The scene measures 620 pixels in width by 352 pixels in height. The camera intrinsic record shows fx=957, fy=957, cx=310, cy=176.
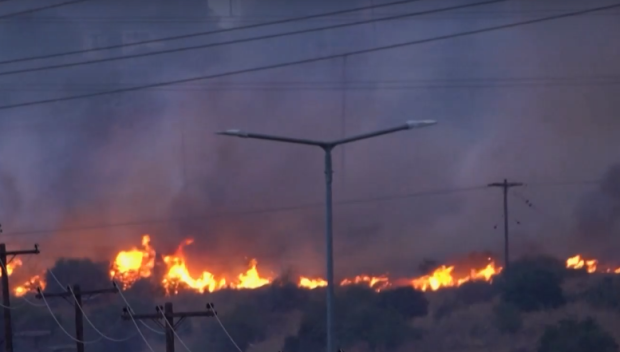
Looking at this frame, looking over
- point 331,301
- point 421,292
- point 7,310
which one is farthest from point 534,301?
point 331,301

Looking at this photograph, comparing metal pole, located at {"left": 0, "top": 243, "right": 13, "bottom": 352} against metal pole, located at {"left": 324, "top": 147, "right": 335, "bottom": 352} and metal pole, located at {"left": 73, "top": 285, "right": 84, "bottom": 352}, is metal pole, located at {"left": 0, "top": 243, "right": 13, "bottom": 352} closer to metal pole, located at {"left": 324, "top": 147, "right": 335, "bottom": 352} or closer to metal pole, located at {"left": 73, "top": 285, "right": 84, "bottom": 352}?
metal pole, located at {"left": 73, "top": 285, "right": 84, "bottom": 352}

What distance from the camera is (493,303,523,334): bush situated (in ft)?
219

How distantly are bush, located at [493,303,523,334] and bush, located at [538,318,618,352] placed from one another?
1.97 m

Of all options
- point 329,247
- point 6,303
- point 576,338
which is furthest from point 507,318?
point 329,247

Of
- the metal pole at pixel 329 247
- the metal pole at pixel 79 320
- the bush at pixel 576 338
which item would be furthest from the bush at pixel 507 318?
the metal pole at pixel 329 247

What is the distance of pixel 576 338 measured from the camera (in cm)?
6594

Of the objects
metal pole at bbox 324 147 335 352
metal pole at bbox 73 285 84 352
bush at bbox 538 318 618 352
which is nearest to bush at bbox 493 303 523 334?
bush at bbox 538 318 618 352

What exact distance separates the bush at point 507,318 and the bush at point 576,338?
1.97 m

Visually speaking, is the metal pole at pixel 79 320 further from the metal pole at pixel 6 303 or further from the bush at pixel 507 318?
the bush at pixel 507 318

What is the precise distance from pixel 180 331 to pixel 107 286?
6.82 meters

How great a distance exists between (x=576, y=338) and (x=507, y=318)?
16.0 ft

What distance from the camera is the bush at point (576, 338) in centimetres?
6575

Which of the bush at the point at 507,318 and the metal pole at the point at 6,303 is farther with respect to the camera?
the bush at the point at 507,318

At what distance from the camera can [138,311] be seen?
6216 centimetres
